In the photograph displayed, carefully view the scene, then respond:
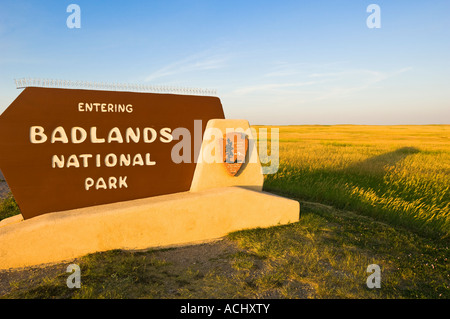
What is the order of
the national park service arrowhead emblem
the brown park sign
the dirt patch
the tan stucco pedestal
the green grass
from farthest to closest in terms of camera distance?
the national park service arrowhead emblem < the brown park sign < the tan stucco pedestal < the dirt patch < the green grass

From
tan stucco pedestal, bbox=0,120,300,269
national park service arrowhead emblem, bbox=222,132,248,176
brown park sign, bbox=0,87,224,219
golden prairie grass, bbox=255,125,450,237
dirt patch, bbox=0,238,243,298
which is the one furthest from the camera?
golden prairie grass, bbox=255,125,450,237

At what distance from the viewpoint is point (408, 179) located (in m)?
10.2

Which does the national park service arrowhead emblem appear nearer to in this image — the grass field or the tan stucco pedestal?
the tan stucco pedestal

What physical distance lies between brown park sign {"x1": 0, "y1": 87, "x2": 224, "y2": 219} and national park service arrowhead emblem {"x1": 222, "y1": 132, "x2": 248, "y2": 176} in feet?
1.96

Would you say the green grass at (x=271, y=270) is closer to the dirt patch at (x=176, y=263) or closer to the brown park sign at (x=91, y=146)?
the dirt patch at (x=176, y=263)

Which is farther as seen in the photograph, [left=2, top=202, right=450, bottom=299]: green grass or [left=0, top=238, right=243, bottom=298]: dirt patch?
[left=0, top=238, right=243, bottom=298]: dirt patch

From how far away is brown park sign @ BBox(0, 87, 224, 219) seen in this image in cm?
496

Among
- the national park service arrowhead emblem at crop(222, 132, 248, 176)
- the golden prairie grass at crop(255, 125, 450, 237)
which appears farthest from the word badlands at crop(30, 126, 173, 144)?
the golden prairie grass at crop(255, 125, 450, 237)

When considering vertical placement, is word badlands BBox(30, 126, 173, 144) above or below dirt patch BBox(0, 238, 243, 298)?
above

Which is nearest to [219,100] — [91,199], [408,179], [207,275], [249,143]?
[249,143]

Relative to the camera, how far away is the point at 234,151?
21.4 ft

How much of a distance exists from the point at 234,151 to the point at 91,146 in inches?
108
